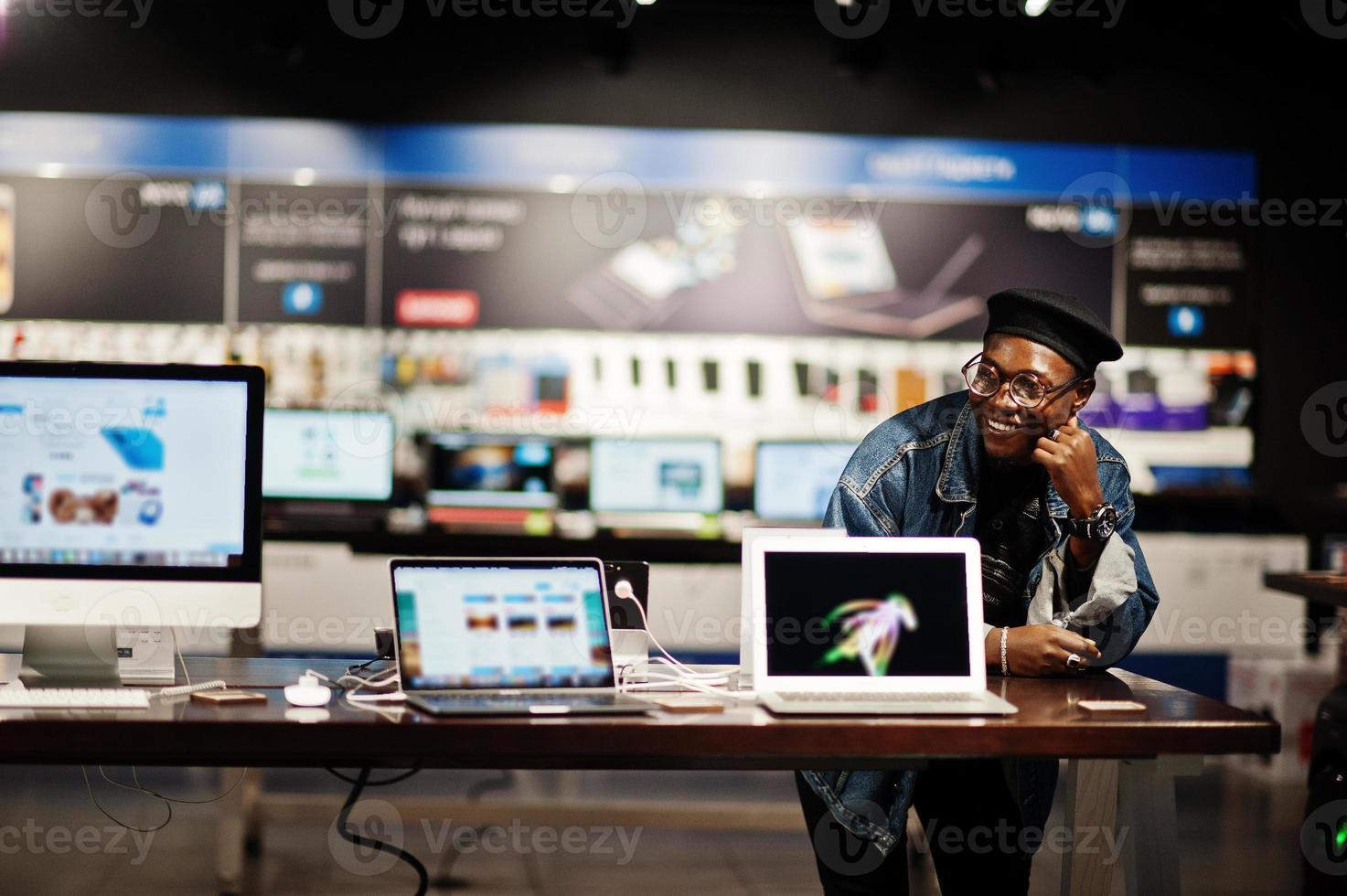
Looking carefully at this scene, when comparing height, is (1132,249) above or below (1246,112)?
below

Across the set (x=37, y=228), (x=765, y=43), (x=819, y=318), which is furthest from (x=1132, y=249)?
(x=37, y=228)

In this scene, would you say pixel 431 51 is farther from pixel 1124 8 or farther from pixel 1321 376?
pixel 1321 376

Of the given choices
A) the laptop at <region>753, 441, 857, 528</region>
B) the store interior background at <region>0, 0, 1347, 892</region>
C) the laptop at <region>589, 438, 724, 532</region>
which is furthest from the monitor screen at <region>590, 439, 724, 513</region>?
the store interior background at <region>0, 0, 1347, 892</region>

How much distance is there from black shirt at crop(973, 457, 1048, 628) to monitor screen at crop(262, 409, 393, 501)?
373cm

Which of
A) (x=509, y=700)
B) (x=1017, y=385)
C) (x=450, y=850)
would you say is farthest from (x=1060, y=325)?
(x=450, y=850)

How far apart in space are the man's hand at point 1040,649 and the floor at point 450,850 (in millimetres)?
1682

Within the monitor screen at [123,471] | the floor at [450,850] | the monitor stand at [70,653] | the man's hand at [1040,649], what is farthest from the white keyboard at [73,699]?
the floor at [450,850]

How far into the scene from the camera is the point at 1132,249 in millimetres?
5949

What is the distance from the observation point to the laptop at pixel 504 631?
1.95 metres

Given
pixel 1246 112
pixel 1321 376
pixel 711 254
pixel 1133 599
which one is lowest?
pixel 1133 599

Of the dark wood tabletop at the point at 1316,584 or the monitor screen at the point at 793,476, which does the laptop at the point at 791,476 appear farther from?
the dark wood tabletop at the point at 1316,584

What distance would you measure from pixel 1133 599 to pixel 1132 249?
13.7 ft

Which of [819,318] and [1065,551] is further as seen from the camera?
[819,318]

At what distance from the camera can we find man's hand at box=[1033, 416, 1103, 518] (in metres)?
2.15
